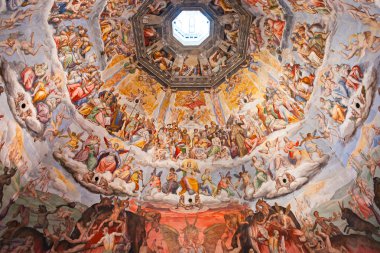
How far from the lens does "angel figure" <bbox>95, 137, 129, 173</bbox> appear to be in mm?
13422

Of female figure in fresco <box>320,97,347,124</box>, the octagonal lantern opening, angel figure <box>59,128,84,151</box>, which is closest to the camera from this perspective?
female figure in fresco <box>320,97,347,124</box>

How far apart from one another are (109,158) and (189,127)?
3.06m

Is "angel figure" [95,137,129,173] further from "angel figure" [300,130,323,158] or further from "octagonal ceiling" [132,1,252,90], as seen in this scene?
"angel figure" [300,130,323,158]

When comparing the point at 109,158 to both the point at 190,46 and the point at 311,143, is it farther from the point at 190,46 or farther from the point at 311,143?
the point at 311,143

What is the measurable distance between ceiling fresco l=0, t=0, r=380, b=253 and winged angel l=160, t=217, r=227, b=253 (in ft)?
0.11

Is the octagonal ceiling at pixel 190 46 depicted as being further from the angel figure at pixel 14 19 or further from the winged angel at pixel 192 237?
the winged angel at pixel 192 237

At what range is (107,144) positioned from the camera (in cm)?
1361

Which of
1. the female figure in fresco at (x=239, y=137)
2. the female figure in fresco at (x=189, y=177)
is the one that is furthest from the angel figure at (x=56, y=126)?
the female figure in fresco at (x=239, y=137)

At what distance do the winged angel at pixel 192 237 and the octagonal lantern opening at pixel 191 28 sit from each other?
646 cm

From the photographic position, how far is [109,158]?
534 inches

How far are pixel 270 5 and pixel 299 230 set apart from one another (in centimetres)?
694

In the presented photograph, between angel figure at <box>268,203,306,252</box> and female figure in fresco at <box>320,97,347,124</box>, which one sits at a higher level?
female figure in fresco at <box>320,97,347,124</box>

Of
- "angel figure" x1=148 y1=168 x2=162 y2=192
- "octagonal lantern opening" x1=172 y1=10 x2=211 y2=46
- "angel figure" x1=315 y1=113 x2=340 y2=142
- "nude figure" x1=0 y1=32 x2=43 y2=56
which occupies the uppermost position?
"octagonal lantern opening" x1=172 y1=10 x2=211 y2=46

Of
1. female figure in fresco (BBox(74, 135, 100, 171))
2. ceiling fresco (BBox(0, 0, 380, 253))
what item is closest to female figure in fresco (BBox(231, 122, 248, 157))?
ceiling fresco (BBox(0, 0, 380, 253))
